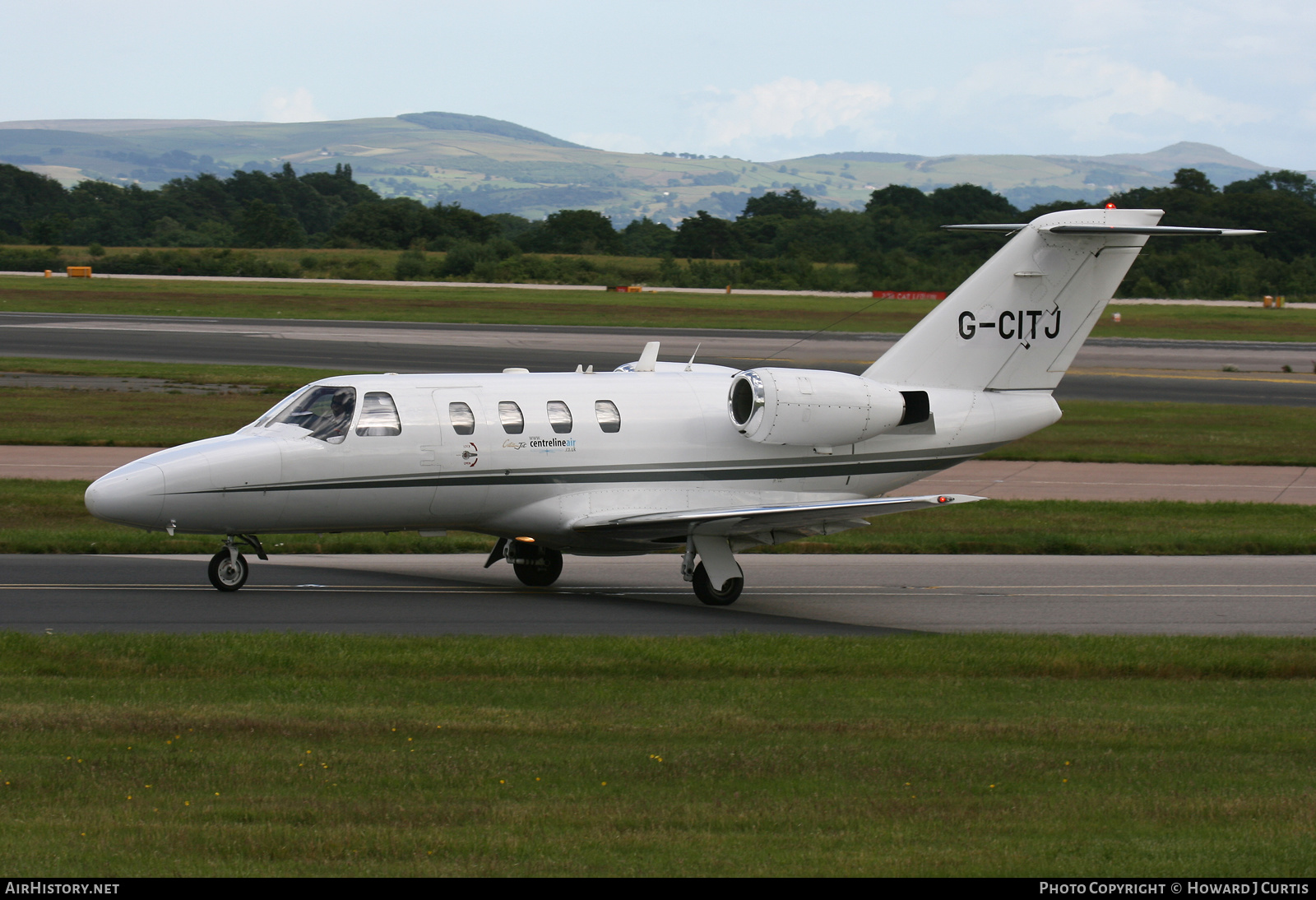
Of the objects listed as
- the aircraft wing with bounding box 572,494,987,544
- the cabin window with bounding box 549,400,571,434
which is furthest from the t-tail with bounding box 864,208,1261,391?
the cabin window with bounding box 549,400,571,434

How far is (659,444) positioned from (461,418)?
2706mm

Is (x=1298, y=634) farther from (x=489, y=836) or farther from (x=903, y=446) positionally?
(x=489, y=836)

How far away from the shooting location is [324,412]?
17.4 meters

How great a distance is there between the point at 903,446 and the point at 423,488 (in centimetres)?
683

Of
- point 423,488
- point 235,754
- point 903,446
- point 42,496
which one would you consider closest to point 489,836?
point 235,754

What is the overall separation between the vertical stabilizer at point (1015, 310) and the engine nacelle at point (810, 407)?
984mm

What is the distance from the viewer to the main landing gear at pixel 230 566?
57.3ft

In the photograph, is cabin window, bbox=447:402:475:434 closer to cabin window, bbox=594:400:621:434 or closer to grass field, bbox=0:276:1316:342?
cabin window, bbox=594:400:621:434

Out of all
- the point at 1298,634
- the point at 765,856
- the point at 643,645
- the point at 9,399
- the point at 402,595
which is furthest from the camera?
the point at 9,399

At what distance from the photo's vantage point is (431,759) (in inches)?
381

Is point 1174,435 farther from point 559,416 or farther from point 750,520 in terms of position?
point 559,416

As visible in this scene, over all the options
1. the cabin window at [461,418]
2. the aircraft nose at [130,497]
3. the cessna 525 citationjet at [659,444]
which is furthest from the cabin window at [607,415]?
the aircraft nose at [130,497]

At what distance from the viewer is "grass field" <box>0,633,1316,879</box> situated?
7.67m

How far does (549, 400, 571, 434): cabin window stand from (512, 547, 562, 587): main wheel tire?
6.79ft
